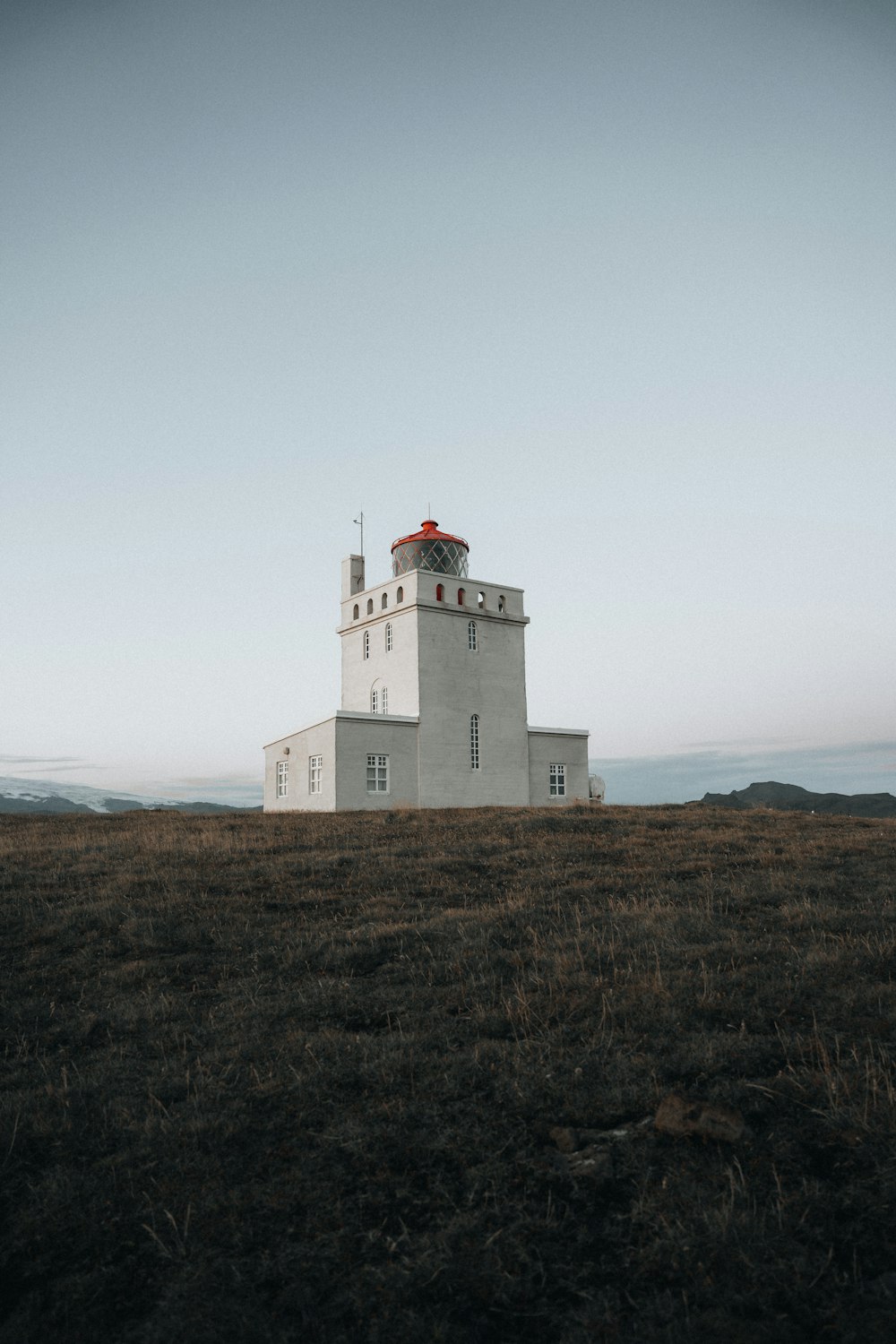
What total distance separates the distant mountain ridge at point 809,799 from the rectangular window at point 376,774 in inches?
1719

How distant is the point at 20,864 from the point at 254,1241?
12919 millimetres

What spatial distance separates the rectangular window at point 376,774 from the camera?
32594 mm

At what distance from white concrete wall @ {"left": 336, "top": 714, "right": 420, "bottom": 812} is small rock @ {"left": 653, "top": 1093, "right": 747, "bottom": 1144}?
26562 millimetres

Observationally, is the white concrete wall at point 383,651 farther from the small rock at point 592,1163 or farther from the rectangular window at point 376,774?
the small rock at point 592,1163

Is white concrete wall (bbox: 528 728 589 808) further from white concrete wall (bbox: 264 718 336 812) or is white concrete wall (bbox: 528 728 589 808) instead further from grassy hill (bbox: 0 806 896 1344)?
grassy hill (bbox: 0 806 896 1344)

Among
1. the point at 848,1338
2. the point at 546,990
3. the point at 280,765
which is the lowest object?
the point at 848,1338

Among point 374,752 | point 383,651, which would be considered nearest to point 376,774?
point 374,752

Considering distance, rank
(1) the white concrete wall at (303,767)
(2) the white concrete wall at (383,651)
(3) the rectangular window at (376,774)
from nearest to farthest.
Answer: (1) the white concrete wall at (303,767) < (3) the rectangular window at (376,774) < (2) the white concrete wall at (383,651)

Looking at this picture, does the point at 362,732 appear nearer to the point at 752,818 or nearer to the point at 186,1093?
the point at 752,818

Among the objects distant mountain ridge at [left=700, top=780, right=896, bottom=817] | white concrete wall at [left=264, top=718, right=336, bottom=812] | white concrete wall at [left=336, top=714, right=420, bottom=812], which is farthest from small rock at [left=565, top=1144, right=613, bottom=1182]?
distant mountain ridge at [left=700, top=780, right=896, bottom=817]

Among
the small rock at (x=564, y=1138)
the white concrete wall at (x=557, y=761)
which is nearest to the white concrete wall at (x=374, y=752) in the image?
the white concrete wall at (x=557, y=761)

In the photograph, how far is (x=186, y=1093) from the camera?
5.96 m

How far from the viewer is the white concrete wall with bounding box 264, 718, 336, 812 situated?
31.9 meters

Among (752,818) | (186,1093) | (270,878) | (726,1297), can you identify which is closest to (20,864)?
(270,878)
